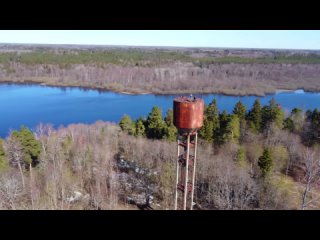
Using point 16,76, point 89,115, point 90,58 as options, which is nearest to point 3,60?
point 16,76

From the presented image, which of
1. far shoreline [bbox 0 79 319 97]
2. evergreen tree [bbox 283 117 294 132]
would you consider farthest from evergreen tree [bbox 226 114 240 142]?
far shoreline [bbox 0 79 319 97]

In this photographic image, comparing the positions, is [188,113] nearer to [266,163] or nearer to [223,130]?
[266,163]

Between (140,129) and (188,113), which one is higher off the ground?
(188,113)

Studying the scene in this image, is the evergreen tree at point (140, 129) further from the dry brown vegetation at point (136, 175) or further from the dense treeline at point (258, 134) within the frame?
the dry brown vegetation at point (136, 175)

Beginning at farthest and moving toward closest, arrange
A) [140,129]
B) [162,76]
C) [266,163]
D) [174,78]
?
[162,76] < [174,78] < [140,129] < [266,163]

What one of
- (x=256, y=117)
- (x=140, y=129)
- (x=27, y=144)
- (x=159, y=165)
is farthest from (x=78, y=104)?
(x=256, y=117)

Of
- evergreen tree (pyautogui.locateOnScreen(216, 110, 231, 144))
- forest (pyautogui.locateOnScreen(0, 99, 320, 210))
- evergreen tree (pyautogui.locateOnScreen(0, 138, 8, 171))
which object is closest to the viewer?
forest (pyautogui.locateOnScreen(0, 99, 320, 210))

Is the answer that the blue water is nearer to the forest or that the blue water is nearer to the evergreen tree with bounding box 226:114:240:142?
the forest
